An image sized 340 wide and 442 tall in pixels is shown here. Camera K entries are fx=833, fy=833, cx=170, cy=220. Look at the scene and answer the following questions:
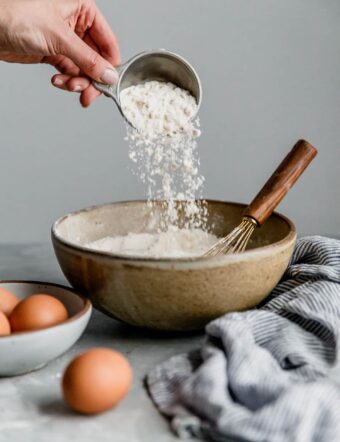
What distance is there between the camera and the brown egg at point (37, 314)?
41.3 inches

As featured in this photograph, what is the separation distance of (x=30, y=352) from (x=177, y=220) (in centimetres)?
51

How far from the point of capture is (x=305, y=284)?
123 cm

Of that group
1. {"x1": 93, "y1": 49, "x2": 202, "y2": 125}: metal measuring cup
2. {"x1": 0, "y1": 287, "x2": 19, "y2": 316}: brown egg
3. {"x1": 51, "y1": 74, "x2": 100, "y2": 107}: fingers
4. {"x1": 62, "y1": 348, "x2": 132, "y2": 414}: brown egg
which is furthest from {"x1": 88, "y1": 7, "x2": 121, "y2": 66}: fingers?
{"x1": 62, "y1": 348, "x2": 132, "y2": 414}: brown egg

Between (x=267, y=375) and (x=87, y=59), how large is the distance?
2.27ft

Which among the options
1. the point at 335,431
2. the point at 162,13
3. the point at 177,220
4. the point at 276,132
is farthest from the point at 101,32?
the point at 335,431

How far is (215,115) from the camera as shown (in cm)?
234

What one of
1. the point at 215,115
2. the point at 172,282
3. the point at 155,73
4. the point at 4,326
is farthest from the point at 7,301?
the point at 215,115

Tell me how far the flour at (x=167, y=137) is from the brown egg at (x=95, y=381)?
53 cm

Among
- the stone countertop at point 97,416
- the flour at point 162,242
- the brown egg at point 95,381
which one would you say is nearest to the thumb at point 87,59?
the flour at point 162,242

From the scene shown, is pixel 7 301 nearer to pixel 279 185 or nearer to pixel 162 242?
pixel 162 242

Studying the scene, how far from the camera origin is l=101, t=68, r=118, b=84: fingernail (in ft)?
4.72

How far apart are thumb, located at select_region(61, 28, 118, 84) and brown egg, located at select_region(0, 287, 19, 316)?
18.5 inches

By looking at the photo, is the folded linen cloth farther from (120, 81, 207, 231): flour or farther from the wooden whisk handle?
(120, 81, 207, 231): flour

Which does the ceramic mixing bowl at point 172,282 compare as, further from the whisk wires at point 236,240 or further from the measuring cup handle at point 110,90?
the measuring cup handle at point 110,90
